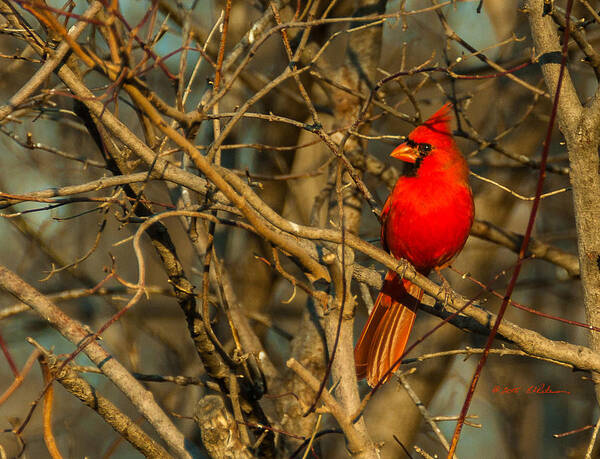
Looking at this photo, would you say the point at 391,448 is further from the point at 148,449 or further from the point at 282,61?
the point at 282,61

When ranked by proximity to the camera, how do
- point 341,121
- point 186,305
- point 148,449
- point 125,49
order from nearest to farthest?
point 125,49
point 148,449
point 186,305
point 341,121

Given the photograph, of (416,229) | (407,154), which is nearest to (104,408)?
(416,229)

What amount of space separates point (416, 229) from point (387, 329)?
1.86ft

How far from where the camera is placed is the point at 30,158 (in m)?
6.31

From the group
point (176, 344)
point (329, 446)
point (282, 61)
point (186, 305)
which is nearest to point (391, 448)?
point (329, 446)

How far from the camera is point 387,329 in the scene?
3805mm

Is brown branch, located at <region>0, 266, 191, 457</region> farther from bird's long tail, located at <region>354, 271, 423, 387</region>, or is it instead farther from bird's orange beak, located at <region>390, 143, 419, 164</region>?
bird's orange beak, located at <region>390, 143, 419, 164</region>

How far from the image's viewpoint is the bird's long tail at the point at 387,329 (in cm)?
371

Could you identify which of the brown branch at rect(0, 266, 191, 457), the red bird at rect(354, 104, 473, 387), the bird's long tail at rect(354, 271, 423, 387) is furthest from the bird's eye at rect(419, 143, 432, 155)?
the brown branch at rect(0, 266, 191, 457)

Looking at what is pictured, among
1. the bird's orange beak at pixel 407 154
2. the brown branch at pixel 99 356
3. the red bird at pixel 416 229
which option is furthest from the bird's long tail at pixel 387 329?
the brown branch at pixel 99 356

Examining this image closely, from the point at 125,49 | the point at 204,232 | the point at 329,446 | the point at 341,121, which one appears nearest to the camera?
the point at 125,49

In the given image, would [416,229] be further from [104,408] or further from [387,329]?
[104,408]

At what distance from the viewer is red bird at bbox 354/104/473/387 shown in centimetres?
379

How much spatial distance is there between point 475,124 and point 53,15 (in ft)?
16.7
